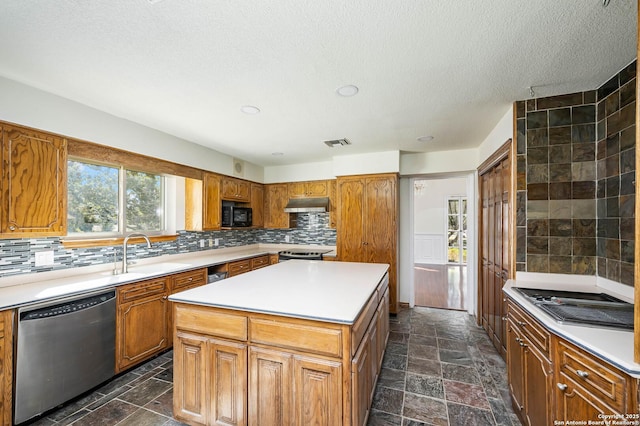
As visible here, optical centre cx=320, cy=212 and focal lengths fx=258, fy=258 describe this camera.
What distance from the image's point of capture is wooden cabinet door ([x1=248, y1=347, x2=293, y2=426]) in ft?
4.83

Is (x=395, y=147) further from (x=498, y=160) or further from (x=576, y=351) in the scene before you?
(x=576, y=351)

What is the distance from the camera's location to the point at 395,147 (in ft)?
12.4

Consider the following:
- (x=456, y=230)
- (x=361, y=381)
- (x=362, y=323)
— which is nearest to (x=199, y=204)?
(x=362, y=323)

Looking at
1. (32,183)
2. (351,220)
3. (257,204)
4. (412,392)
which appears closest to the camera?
(32,183)

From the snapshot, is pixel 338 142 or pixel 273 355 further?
pixel 338 142

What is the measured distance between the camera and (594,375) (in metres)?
1.13

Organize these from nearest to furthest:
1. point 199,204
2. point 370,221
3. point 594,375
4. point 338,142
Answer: point 594,375 < point 338,142 < point 199,204 < point 370,221

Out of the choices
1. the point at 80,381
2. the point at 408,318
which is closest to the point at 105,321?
the point at 80,381

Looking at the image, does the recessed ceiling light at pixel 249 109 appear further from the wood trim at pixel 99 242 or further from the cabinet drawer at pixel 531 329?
the cabinet drawer at pixel 531 329

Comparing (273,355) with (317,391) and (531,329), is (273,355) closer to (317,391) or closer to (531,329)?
(317,391)

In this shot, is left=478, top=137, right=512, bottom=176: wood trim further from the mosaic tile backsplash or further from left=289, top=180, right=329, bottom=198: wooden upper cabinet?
the mosaic tile backsplash

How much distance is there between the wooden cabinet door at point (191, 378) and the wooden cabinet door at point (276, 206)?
3.37 metres

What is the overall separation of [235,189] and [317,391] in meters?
3.64

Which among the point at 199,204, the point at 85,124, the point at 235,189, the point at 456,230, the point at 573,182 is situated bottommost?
the point at 456,230
